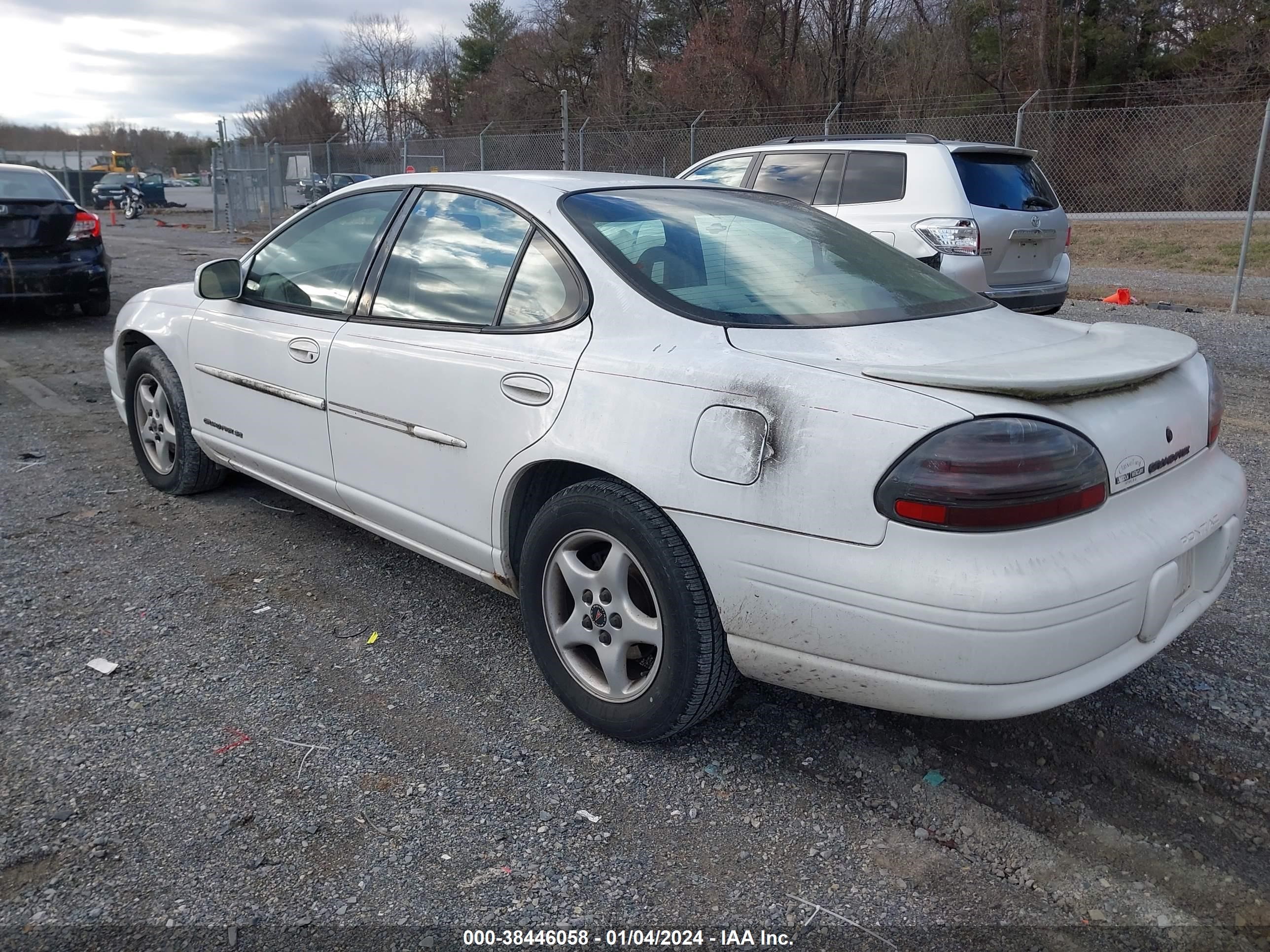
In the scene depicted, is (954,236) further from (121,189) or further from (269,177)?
(121,189)

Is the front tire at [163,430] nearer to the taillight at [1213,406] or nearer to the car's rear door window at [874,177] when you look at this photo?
the taillight at [1213,406]

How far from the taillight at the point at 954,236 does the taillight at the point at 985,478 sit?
550cm

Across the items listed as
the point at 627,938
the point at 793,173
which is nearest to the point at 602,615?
the point at 627,938

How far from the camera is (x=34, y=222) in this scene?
9312 mm

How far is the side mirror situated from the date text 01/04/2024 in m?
3.02

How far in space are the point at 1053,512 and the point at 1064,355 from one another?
56 centimetres

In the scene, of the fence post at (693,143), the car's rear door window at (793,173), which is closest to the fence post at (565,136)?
the fence post at (693,143)

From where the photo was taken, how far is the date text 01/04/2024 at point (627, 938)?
2070mm

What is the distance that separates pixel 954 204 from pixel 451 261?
5.29 metres

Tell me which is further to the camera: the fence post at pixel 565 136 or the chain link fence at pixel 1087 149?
the chain link fence at pixel 1087 149

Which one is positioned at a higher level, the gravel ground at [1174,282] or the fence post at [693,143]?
the fence post at [693,143]

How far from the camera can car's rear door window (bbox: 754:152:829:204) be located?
27.8ft

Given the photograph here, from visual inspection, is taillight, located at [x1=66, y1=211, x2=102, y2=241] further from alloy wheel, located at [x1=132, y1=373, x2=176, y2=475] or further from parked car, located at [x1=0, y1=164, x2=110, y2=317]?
alloy wheel, located at [x1=132, y1=373, x2=176, y2=475]

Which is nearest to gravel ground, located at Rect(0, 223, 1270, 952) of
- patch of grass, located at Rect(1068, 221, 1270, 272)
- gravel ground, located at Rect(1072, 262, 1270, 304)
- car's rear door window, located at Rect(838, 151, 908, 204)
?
car's rear door window, located at Rect(838, 151, 908, 204)
